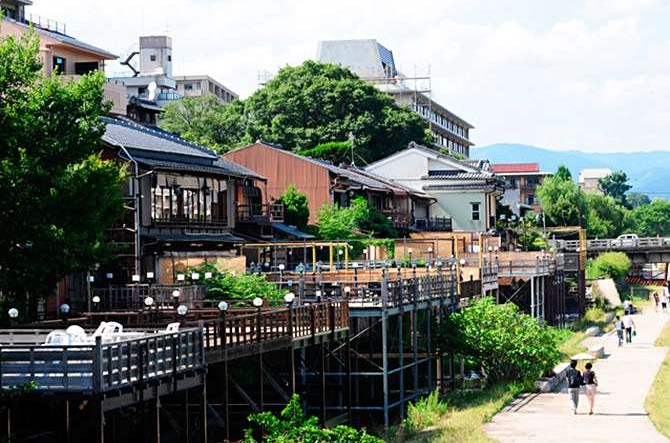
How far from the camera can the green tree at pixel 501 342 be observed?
41719 mm

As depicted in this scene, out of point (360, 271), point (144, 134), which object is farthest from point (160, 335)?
point (144, 134)

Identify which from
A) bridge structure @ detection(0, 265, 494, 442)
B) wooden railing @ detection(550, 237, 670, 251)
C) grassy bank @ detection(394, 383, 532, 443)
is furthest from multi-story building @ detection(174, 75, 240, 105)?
grassy bank @ detection(394, 383, 532, 443)

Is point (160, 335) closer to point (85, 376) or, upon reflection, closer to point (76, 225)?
point (85, 376)

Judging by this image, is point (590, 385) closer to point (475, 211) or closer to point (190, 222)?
point (190, 222)

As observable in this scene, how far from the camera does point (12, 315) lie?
2938 centimetres

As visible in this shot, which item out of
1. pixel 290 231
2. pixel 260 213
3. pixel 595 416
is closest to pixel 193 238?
pixel 260 213

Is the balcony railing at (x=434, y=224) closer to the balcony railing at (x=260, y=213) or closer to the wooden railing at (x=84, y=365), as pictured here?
the balcony railing at (x=260, y=213)

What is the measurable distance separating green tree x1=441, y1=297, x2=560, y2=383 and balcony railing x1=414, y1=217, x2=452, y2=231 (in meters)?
41.7

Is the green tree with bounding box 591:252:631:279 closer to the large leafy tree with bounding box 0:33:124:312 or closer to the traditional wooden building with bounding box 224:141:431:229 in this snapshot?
the traditional wooden building with bounding box 224:141:431:229

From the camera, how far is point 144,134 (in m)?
52.0

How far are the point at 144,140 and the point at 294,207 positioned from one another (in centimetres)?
1799

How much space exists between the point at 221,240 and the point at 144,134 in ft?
17.6

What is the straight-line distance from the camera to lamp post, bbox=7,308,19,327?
2941cm

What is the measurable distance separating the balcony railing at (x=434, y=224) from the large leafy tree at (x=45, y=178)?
170 ft
